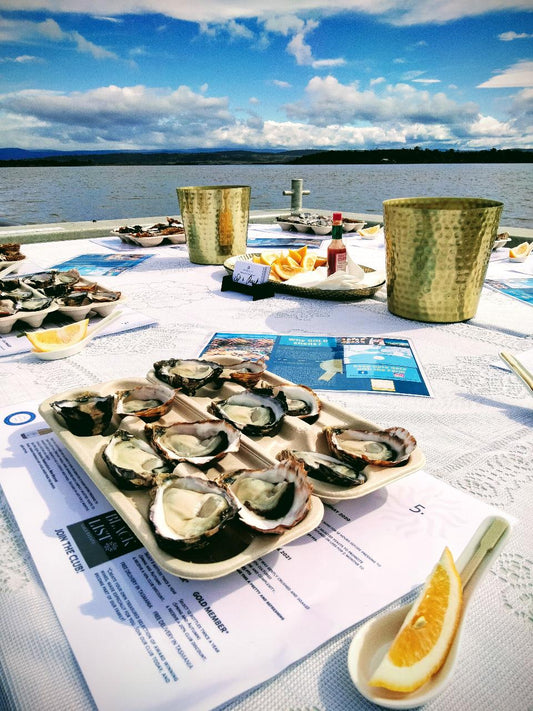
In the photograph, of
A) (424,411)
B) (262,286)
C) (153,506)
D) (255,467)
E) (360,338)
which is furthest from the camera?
(262,286)

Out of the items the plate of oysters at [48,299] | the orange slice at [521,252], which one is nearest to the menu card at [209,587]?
the plate of oysters at [48,299]

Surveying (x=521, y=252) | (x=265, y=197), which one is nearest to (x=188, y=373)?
(x=521, y=252)

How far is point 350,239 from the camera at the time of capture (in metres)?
2.94

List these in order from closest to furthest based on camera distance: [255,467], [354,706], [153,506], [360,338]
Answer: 1. [354,706]
2. [153,506]
3. [255,467]
4. [360,338]

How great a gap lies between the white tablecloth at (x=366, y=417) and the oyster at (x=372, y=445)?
0.40 ft

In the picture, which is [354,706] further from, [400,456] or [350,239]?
[350,239]

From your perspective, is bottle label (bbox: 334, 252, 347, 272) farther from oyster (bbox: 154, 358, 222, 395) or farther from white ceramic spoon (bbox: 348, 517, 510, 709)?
white ceramic spoon (bbox: 348, 517, 510, 709)

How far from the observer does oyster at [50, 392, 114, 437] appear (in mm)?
657

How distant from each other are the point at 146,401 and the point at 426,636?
1.78 ft

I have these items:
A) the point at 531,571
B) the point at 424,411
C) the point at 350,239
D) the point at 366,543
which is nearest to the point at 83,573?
the point at 366,543

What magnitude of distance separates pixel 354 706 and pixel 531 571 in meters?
0.27

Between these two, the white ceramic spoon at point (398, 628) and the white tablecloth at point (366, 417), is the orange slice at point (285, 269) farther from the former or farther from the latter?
the white ceramic spoon at point (398, 628)

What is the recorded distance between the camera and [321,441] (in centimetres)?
67

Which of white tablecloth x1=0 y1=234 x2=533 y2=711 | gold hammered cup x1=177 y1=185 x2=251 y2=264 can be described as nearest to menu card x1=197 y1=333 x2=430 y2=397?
white tablecloth x1=0 y1=234 x2=533 y2=711
